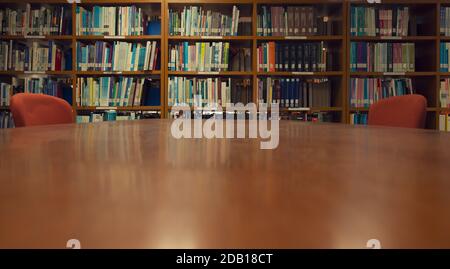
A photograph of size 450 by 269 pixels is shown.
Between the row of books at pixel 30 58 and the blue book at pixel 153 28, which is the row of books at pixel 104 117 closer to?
the row of books at pixel 30 58

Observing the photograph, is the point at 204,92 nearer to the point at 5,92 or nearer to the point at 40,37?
the point at 40,37

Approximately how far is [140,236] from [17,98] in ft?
6.89

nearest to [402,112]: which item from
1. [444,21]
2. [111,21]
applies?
[444,21]

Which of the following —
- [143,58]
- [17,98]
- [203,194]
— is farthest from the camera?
[143,58]

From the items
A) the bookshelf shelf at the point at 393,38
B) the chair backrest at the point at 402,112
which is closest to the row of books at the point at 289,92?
the bookshelf shelf at the point at 393,38

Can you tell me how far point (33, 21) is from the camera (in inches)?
146

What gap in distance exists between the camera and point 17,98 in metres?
2.00

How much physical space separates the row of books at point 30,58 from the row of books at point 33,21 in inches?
4.9

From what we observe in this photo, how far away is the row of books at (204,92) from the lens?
146 inches

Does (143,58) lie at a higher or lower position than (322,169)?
higher

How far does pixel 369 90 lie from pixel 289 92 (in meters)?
0.81
